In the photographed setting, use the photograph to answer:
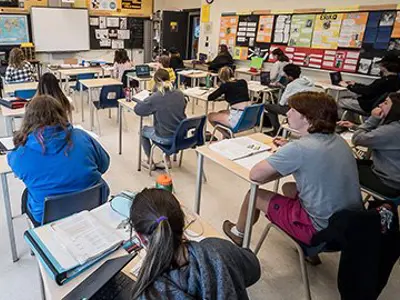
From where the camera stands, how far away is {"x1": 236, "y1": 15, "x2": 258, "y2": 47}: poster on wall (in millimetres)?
7098

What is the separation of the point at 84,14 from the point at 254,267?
29.3 feet

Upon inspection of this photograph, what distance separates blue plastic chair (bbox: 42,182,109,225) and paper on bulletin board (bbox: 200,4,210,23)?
7.35 meters

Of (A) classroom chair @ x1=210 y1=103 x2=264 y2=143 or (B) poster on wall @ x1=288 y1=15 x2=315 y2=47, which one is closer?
(A) classroom chair @ x1=210 y1=103 x2=264 y2=143

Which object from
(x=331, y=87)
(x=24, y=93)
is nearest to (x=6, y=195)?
(x=24, y=93)

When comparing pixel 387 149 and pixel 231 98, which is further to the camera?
pixel 231 98

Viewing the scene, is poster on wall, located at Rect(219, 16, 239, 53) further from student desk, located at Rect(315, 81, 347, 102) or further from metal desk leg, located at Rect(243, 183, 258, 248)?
metal desk leg, located at Rect(243, 183, 258, 248)

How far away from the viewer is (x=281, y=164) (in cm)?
171

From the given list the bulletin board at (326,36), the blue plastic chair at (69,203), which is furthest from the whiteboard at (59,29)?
the blue plastic chair at (69,203)

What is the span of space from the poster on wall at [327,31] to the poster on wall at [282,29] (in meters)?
0.62

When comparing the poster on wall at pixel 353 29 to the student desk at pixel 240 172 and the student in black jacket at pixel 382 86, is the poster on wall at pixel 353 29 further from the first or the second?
the student desk at pixel 240 172

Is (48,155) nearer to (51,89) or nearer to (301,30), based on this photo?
(51,89)

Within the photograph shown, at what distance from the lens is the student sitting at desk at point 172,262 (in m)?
0.85

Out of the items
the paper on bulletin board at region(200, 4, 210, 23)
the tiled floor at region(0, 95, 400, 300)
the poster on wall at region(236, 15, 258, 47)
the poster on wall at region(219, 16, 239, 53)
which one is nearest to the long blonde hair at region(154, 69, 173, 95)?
the tiled floor at region(0, 95, 400, 300)

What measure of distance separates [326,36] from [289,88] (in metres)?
2.32
